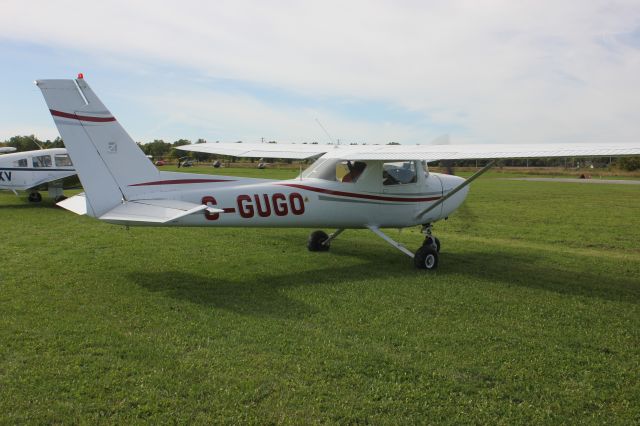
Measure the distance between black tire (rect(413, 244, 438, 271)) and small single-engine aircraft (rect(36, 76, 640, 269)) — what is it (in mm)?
16

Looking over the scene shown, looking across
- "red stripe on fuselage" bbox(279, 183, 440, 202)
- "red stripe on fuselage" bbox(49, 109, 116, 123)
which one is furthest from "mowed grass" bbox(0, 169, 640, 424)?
"red stripe on fuselage" bbox(49, 109, 116, 123)

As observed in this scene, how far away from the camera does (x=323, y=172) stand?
7.98 meters

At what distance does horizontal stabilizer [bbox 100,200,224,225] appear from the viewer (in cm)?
579

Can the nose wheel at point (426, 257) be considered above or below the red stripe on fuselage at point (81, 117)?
below

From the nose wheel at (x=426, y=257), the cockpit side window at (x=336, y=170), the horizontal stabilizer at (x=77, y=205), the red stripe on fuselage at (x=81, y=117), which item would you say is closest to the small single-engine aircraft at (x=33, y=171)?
the horizontal stabilizer at (x=77, y=205)

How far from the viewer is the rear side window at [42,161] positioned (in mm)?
16984

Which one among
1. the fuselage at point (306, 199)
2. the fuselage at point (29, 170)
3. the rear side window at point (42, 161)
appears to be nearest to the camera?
the fuselage at point (306, 199)

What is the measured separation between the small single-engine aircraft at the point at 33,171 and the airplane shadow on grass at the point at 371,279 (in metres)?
12.1

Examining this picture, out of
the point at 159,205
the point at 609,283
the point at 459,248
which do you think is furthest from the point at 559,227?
the point at 159,205

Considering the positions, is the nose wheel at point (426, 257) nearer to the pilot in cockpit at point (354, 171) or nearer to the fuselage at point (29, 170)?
the pilot in cockpit at point (354, 171)

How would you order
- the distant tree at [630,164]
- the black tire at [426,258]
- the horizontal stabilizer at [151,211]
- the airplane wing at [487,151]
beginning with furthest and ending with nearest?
the distant tree at [630,164] → the black tire at [426,258] → the airplane wing at [487,151] → the horizontal stabilizer at [151,211]

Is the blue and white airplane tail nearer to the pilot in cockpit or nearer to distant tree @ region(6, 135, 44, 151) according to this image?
the pilot in cockpit

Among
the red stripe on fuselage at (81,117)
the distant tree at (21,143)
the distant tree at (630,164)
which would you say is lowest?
the distant tree at (630,164)

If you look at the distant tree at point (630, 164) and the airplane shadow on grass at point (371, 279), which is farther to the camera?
the distant tree at point (630, 164)
